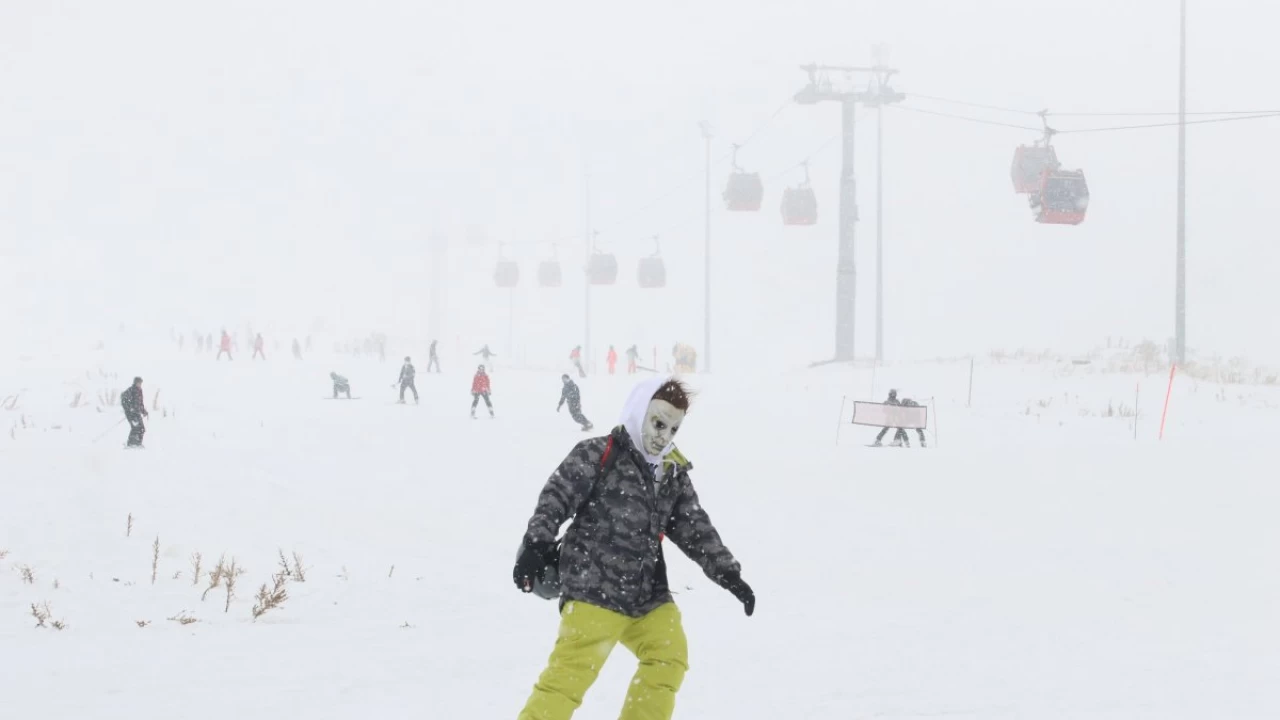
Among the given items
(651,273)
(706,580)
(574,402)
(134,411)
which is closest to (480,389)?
(574,402)

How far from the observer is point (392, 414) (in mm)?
21734

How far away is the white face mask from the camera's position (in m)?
4.24

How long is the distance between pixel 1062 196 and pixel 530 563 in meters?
22.6

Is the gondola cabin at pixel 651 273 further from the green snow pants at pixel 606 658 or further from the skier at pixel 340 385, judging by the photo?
the green snow pants at pixel 606 658

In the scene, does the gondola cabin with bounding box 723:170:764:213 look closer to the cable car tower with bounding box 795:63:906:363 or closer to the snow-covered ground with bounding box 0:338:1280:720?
the cable car tower with bounding box 795:63:906:363

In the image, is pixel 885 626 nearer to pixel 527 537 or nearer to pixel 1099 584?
pixel 1099 584

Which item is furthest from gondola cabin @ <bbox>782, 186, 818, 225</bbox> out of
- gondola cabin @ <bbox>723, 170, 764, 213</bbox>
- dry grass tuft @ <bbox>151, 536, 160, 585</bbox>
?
dry grass tuft @ <bbox>151, 536, 160, 585</bbox>

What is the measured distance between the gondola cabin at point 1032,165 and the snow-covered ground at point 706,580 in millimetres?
7263

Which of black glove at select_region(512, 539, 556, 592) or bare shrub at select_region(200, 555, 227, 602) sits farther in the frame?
bare shrub at select_region(200, 555, 227, 602)

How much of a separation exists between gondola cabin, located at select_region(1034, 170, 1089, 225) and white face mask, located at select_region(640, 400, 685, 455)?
21735mm

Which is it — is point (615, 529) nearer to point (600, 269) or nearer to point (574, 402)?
point (574, 402)

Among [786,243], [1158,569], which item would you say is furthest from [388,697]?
[786,243]

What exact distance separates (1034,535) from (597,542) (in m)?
7.70

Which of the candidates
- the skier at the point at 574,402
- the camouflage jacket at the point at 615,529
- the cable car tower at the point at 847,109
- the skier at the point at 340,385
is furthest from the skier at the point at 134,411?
the cable car tower at the point at 847,109
